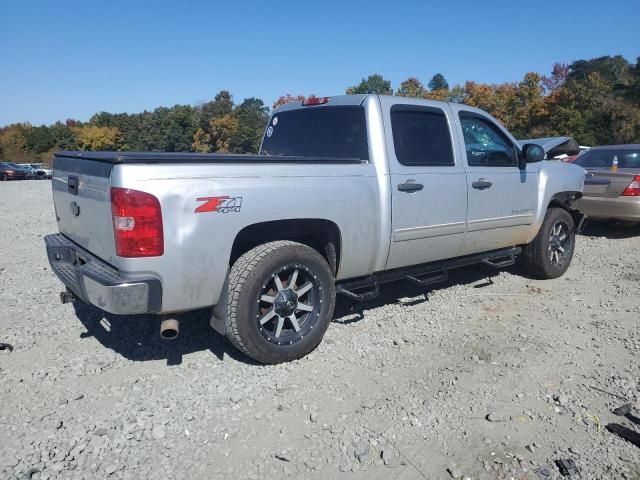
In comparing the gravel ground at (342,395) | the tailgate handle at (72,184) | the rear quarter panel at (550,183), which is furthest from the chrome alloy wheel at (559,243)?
the tailgate handle at (72,184)

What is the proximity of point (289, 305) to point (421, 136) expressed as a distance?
200 centimetres

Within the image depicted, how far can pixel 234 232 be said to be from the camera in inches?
133

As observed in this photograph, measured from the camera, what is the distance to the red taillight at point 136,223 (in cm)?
304

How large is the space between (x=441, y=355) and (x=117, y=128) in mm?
81002

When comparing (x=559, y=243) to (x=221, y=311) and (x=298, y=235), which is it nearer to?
(x=298, y=235)

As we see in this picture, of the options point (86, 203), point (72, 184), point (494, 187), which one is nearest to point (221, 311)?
point (86, 203)

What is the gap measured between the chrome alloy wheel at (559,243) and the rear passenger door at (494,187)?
1.95 feet

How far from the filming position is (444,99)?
6103cm

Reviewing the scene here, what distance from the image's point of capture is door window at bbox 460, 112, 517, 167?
505 centimetres

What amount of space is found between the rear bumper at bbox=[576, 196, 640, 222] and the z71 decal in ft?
23.1

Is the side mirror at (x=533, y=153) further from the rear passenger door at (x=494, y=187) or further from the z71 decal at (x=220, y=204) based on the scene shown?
the z71 decal at (x=220, y=204)

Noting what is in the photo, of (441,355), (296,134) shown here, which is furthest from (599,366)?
(296,134)

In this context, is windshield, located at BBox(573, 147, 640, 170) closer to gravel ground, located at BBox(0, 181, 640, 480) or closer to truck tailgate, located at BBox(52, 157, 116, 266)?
gravel ground, located at BBox(0, 181, 640, 480)

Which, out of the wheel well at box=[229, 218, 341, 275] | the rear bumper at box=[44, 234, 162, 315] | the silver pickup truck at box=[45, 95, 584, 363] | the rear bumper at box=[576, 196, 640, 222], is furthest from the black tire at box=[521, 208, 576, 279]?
the rear bumper at box=[44, 234, 162, 315]
